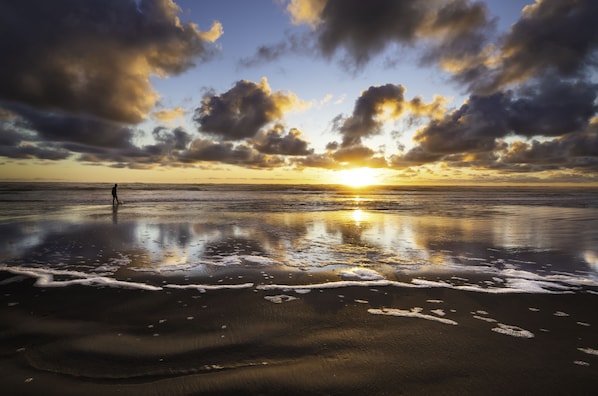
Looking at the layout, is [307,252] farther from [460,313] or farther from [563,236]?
[563,236]

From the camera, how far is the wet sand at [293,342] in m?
3.39

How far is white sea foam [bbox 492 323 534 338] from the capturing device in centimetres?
449

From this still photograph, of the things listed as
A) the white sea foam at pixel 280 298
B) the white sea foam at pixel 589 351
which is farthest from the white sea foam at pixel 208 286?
the white sea foam at pixel 589 351

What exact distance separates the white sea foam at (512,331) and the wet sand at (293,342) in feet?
0.05

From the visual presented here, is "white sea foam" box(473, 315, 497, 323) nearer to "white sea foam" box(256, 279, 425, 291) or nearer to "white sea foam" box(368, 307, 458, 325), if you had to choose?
"white sea foam" box(368, 307, 458, 325)

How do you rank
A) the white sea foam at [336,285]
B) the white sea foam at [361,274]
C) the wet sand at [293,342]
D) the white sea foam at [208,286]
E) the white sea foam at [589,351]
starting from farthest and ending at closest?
the white sea foam at [361,274] → the white sea foam at [336,285] → the white sea foam at [208,286] → the white sea foam at [589,351] → the wet sand at [293,342]

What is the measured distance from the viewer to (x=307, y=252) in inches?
404

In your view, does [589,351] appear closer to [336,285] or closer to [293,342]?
[293,342]

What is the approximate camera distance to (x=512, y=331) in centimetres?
462

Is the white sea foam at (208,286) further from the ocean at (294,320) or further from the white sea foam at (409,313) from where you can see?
the white sea foam at (409,313)

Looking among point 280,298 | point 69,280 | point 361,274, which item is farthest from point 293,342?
point 69,280

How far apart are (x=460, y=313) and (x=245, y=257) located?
20.0ft

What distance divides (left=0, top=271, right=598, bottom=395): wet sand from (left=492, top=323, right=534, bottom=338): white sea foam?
0.02 metres

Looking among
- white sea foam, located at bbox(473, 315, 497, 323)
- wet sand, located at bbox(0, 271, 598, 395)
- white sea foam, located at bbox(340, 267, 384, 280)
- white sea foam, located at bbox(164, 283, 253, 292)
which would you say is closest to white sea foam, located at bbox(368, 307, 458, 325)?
wet sand, located at bbox(0, 271, 598, 395)
